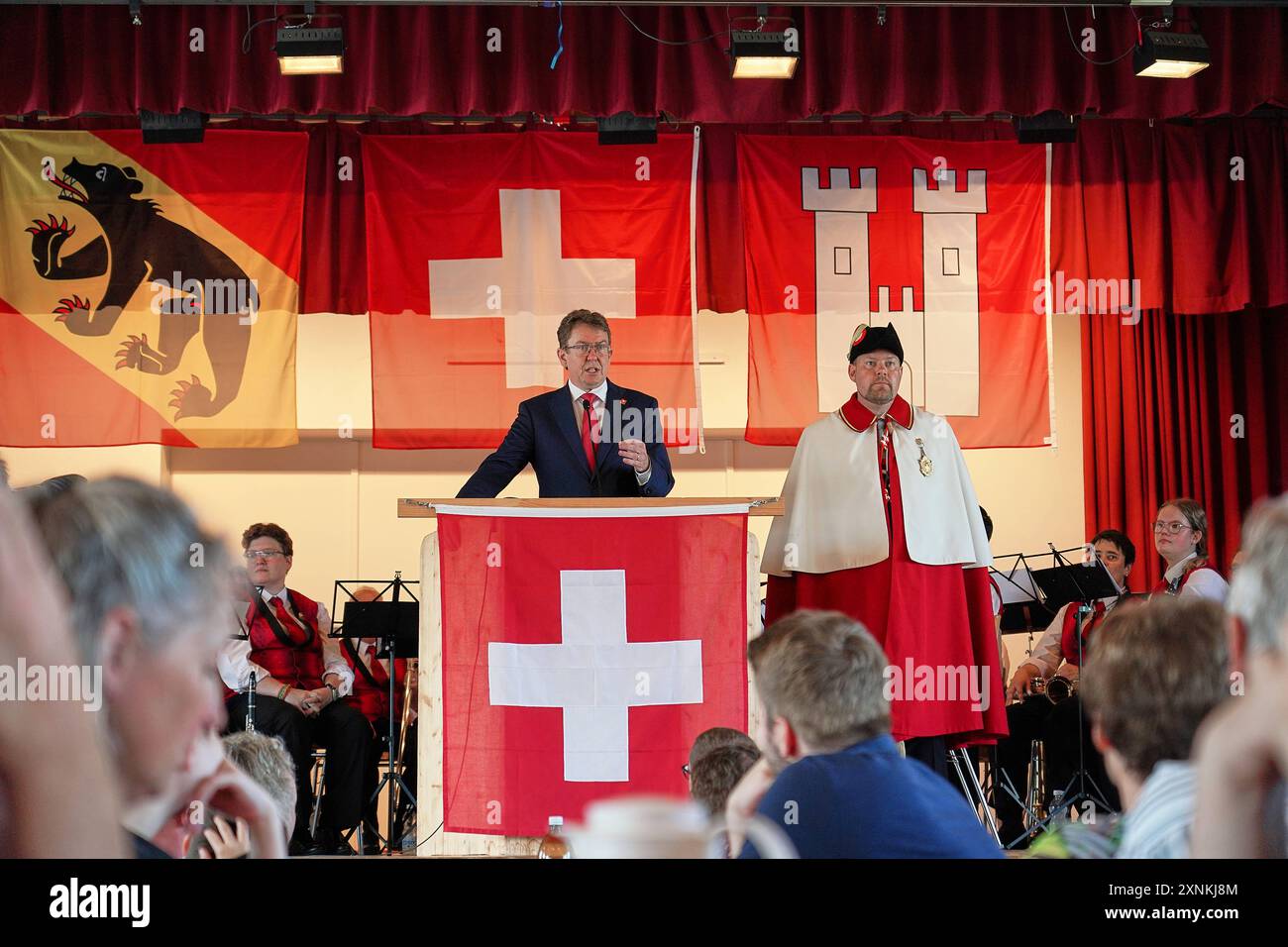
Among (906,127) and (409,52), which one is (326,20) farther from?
(906,127)

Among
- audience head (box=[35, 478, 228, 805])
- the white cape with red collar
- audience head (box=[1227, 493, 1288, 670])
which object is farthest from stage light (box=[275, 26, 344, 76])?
audience head (box=[1227, 493, 1288, 670])

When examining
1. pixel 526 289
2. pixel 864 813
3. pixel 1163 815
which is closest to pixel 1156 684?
pixel 1163 815

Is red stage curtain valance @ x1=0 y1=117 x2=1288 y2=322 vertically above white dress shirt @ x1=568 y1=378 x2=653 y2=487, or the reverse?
→ red stage curtain valance @ x1=0 y1=117 x2=1288 y2=322

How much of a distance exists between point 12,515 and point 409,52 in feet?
16.7

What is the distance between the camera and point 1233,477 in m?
7.77

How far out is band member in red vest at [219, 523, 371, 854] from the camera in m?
4.80

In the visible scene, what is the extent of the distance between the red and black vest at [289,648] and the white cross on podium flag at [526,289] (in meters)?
1.58

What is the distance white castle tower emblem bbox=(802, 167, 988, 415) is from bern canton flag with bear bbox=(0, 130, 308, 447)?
2328mm

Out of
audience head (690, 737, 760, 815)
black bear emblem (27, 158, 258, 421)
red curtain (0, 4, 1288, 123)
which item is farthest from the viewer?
black bear emblem (27, 158, 258, 421)

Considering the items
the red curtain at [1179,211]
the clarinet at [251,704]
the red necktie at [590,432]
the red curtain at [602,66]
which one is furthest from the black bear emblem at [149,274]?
the red curtain at [1179,211]

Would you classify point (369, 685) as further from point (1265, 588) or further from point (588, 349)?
point (1265, 588)

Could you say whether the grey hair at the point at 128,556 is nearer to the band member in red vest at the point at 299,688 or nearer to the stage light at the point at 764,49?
the band member in red vest at the point at 299,688

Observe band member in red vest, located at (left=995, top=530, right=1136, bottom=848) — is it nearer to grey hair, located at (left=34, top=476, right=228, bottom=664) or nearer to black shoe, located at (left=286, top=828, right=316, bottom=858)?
black shoe, located at (left=286, top=828, right=316, bottom=858)

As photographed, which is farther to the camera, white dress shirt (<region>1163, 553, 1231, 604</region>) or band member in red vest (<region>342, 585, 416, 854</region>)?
band member in red vest (<region>342, 585, 416, 854</region>)
